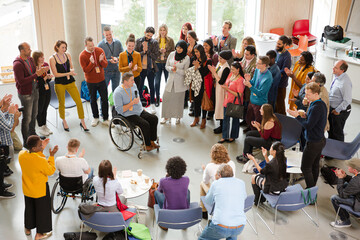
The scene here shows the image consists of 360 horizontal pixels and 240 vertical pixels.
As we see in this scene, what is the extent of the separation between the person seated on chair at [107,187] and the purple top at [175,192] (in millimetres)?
537

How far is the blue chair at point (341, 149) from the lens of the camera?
576cm

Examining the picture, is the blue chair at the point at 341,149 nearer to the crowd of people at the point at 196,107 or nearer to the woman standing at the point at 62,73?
the crowd of people at the point at 196,107

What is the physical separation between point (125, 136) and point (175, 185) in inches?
127

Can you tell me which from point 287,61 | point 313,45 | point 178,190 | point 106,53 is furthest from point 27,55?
point 313,45

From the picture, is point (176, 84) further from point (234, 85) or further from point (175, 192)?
point (175, 192)

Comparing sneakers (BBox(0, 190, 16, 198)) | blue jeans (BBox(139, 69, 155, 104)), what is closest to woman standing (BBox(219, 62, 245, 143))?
blue jeans (BBox(139, 69, 155, 104))

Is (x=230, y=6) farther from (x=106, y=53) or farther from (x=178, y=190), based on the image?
(x=178, y=190)

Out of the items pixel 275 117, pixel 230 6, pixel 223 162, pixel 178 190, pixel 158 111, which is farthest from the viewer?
pixel 230 6

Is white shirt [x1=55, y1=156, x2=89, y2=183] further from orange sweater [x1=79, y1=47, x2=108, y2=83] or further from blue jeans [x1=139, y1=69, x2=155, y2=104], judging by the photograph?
blue jeans [x1=139, y1=69, x2=155, y2=104]

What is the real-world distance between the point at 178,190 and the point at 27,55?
3770mm

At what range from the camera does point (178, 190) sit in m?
4.23

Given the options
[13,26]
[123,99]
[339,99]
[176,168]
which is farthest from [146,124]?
[13,26]

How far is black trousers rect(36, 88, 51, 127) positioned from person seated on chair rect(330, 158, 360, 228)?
506cm

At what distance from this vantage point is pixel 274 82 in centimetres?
699
